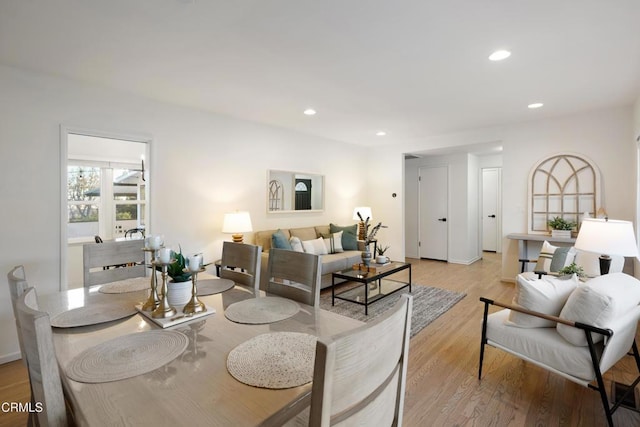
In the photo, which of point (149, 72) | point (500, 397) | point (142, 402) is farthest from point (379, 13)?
point (500, 397)

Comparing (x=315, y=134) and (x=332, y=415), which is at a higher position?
(x=315, y=134)

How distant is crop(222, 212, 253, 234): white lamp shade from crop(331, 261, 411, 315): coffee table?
1.27 m

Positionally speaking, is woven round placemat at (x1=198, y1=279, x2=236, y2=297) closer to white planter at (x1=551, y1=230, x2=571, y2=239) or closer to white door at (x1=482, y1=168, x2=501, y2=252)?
white planter at (x1=551, y1=230, x2=571, y2=239)

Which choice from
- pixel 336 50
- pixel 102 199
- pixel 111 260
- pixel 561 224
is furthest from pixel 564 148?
→ pixel 102 199

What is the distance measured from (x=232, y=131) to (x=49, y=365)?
376cm

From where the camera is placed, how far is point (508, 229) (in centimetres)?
483

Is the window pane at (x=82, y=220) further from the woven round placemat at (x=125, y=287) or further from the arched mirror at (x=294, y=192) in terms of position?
the woven round placemat at (x=125, y=287)

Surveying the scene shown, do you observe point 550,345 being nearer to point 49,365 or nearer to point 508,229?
point 49,365

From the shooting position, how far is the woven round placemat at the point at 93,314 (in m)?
1.30

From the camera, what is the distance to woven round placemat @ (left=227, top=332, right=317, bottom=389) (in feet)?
2.96

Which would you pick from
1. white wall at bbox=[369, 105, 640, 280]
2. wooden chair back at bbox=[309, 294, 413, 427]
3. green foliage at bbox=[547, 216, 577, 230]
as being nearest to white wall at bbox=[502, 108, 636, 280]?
white wall at bbox=[369, 105, 640, 280]

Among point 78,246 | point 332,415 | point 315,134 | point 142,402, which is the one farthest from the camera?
point 315,134

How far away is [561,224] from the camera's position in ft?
13.9

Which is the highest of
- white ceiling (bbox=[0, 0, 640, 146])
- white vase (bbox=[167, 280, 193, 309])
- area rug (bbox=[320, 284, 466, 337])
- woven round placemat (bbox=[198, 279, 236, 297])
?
white ceiling (bbox=[0, 0, 640, 146])
